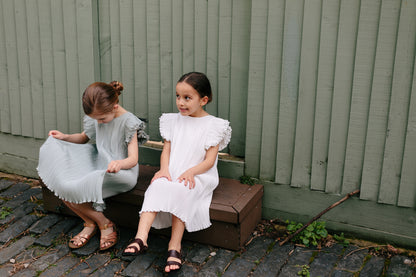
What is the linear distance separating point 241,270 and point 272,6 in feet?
6.66

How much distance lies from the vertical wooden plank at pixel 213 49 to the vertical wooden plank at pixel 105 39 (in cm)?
108

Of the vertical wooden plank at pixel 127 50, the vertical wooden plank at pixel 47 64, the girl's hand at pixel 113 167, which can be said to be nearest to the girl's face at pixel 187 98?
the girl's hand at pixel 113 167

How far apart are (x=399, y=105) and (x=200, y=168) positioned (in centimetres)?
153

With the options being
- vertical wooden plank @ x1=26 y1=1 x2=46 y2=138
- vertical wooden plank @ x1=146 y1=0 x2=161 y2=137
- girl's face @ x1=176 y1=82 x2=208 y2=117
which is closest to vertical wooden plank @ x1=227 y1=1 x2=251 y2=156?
girl's face @ x1=176 y1=82 x2=208 y2=117

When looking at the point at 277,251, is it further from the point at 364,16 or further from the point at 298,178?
the point at 364,16

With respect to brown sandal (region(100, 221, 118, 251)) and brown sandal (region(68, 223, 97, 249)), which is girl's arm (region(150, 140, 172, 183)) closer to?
brown sandal (region(100, 221, 118, 251))

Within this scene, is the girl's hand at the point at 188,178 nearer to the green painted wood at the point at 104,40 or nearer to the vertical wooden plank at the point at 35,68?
the green painted wood at the point at 104,40

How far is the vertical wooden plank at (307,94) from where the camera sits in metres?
3.17

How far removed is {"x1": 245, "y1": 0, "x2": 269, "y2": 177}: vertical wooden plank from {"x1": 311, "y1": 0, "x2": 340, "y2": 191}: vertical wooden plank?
460 mm

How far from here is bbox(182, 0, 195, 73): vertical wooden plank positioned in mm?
3680

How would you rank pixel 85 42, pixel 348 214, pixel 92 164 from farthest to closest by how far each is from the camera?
pixel 85 42
pixel 92 164
pixel 348 214

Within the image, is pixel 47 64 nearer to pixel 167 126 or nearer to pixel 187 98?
pixel 167 126

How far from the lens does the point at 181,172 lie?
129 inches

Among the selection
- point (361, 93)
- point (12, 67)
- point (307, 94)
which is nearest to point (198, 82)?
point (307, 94)
